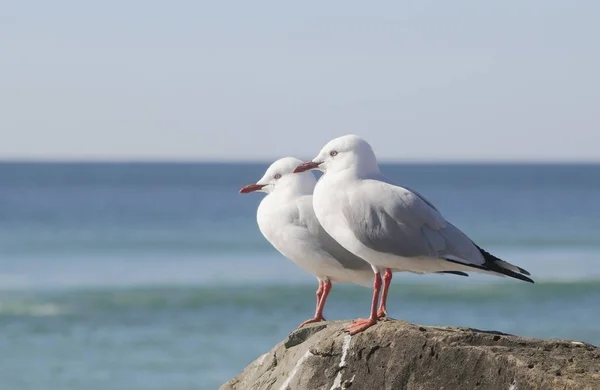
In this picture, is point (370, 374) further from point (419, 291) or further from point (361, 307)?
point (419, 291)

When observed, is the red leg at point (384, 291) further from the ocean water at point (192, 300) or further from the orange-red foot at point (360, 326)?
the ocean water at point (192, 300)

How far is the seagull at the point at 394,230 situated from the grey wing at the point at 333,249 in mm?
818

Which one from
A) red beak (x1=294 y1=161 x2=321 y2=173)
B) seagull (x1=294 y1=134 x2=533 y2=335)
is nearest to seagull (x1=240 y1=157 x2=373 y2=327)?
red beak (x1=294 y1=161 x2=321 y2=173)

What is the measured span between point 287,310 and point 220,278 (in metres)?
6.09

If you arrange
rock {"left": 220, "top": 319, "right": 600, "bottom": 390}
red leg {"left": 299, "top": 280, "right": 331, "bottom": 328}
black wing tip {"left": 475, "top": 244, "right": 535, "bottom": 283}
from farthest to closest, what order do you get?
1. red leg {"left": 299, "top": 280, "right": 331, "bottom": 328}
2. black wing tip {"left": 475, "top": 244, "right": 535, "bottom": 283}
3. rock {"left": 220, "top": 319, "right": 600, "bottom": 390}

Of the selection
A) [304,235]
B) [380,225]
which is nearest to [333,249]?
[304,235]

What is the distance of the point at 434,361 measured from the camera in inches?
250

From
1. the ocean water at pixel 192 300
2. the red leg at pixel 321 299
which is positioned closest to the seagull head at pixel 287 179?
the red leg at pixel 321 299

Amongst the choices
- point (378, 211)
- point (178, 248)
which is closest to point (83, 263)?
point (178, 248)

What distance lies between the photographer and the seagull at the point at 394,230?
273 inches

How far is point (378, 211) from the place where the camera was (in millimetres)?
6941

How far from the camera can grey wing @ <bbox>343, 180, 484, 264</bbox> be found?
6.93 m

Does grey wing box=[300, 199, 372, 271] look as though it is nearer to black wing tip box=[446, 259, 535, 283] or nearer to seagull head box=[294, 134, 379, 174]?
seagull head box=[294, 134, 379, 174]

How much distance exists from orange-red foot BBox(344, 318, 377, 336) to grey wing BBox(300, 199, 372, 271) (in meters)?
1.24
